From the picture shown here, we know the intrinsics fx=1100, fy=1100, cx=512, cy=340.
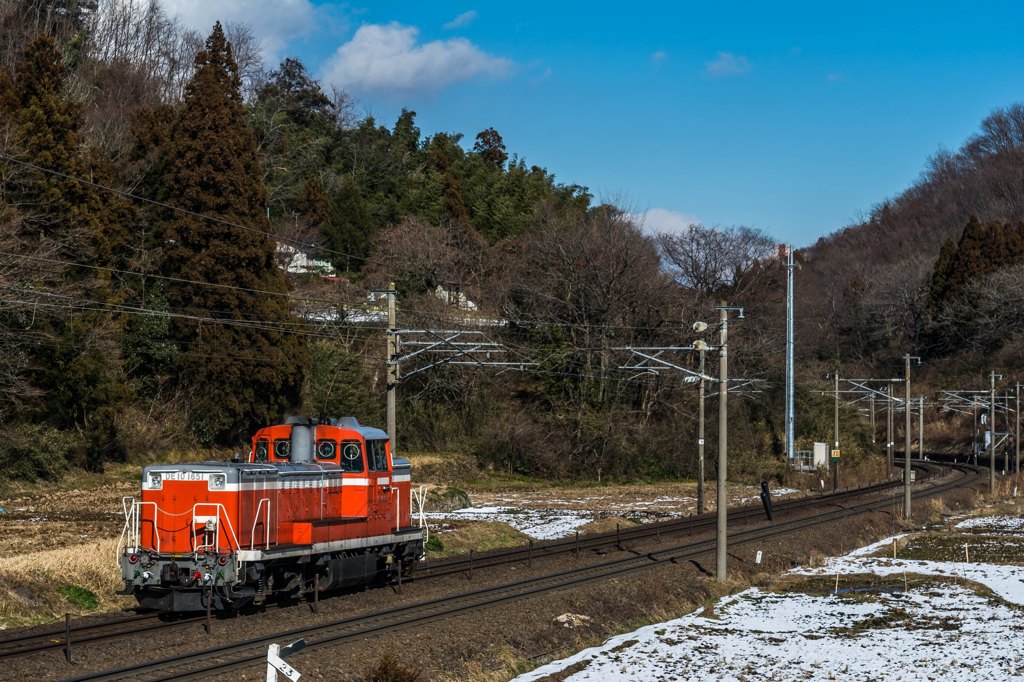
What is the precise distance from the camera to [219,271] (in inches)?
2045

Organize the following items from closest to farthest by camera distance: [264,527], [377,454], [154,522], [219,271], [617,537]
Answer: [154,522], [264,527], [377,454], [617,537], [219,271]

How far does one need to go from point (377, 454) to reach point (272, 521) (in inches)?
142

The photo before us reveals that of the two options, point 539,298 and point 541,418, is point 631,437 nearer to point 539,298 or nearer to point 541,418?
point 541,418

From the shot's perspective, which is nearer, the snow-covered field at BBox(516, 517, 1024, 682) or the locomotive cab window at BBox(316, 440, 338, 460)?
the snow-covered field at BBox(516, 517, 1024, 682)

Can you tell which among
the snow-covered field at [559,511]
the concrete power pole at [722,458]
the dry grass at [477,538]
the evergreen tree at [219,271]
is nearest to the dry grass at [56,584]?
the dry grass at [477,538]

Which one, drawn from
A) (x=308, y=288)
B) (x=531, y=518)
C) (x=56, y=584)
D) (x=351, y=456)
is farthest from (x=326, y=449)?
(x=308, y=288)

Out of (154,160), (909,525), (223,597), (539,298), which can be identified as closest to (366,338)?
(539,298)

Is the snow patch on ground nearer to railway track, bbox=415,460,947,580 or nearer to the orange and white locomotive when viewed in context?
railway track, bbox=415,460,947,580

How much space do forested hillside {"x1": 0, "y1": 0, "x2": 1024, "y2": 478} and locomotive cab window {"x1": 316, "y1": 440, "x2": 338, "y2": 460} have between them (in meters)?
1.22

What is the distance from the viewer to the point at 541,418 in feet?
219

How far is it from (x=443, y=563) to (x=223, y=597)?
10.4 meters

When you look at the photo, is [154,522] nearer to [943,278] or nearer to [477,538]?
[477,538]

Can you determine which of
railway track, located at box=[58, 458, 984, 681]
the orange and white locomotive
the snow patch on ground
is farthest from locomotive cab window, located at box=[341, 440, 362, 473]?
the snow patch on ground

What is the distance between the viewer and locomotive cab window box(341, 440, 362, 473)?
23.8m
